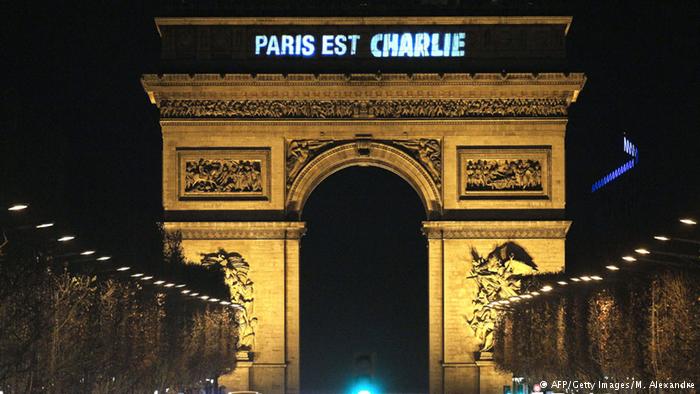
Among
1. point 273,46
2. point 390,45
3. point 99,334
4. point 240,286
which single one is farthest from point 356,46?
point 99,334

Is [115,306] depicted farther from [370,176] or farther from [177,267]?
[370,176]

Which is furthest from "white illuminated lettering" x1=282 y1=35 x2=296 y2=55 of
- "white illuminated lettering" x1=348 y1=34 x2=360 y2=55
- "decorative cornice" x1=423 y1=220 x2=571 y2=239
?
"decorative cornice" x1=423 y1=220 x2=571 y2=239

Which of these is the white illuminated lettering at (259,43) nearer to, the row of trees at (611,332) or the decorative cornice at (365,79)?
the decorative cornice at (365,79)

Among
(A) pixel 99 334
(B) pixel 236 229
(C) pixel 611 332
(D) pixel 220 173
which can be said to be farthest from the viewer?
(D) pixel 220 173

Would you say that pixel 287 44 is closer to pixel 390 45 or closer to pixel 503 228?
pixel 390 45

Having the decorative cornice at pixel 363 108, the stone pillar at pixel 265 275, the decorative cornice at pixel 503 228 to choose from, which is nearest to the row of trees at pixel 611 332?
the decorative cornice at pixel 503 228

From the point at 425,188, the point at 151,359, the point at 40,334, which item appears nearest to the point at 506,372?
the point at 425,188
